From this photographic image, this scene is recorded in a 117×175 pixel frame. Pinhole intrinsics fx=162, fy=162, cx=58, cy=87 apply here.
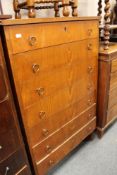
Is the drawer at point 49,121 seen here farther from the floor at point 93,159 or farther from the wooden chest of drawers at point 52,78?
the floor at point 93,159

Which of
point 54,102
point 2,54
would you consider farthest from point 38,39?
point 54,102

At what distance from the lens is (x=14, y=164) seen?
A: 0.98 m

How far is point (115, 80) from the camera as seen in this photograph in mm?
1562

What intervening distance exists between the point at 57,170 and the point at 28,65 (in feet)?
3.40

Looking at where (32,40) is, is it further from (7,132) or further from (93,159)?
(93,159)

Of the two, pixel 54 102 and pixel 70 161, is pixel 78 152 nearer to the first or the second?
pixel 70 161

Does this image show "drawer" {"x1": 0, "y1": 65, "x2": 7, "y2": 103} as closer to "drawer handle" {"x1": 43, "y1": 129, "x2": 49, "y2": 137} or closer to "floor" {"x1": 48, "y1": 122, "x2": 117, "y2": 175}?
"drawer handle" {"x1": 43, "y1": 129, "x2": 49, "y2": 137}

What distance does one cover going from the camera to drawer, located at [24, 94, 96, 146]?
3.43 ft

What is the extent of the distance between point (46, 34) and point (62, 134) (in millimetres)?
781

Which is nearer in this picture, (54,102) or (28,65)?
(28,65)

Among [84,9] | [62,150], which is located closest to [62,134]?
[62,150]

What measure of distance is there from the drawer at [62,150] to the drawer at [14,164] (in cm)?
16

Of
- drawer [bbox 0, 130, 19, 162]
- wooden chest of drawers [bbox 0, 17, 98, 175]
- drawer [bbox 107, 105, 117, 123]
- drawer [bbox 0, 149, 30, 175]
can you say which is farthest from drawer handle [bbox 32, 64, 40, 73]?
drawer [bbox 107, 105, 117, 123]

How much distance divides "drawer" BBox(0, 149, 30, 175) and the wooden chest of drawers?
0.09 meters
